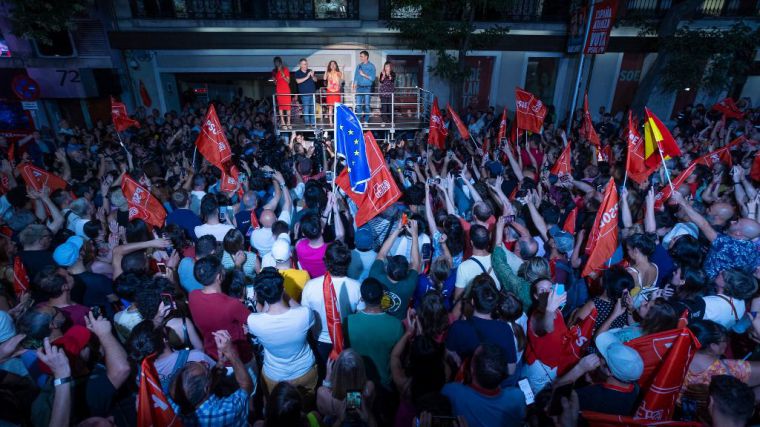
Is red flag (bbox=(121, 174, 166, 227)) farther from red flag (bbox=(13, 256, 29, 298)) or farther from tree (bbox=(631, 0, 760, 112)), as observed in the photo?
tree (bbox=(631, 0, 760, 112))

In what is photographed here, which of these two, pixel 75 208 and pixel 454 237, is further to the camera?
pixel 75 208

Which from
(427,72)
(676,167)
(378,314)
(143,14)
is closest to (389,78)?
(427,72)

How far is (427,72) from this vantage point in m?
16.8

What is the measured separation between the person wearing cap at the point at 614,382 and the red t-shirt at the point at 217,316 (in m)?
2.52

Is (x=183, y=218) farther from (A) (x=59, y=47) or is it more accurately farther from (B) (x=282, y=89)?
(A) (x=59, y=47)

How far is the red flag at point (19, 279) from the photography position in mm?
3701

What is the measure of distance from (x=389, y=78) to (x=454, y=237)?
8.46 meters

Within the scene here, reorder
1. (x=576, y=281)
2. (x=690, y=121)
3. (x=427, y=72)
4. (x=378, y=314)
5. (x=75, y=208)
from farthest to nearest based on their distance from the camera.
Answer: (x=427, y=72) → (x=690, y=121) → (x=75, y=208) → (x=576, y=281) → (x=378, y=314)

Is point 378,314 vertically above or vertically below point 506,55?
below

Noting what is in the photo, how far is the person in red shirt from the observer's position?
3037 millimetres

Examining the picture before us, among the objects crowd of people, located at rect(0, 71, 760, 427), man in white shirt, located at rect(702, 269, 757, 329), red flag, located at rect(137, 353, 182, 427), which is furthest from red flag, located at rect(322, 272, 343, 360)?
man in white shirt, located at rect(702, 269, 757, 329)

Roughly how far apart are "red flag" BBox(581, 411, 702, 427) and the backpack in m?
1.40

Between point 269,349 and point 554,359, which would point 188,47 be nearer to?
Answer: point 269,349

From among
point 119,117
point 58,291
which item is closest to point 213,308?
point 58,291
